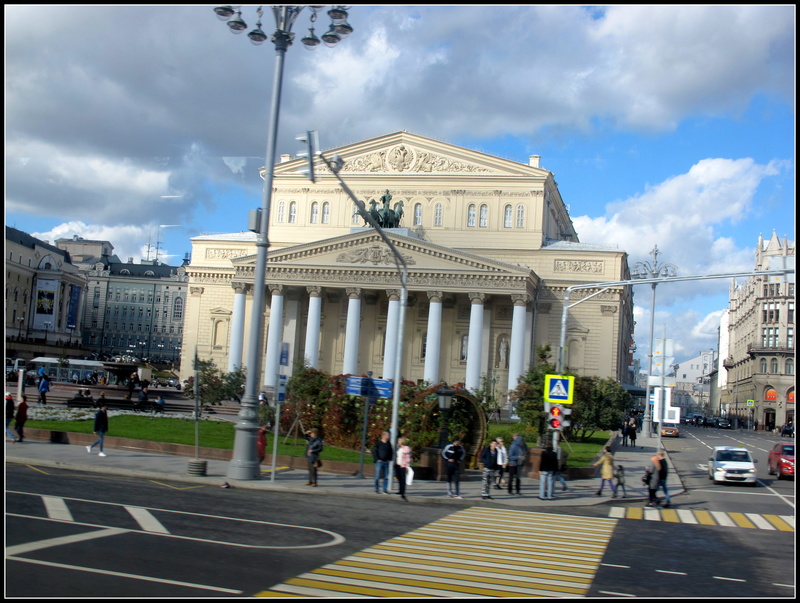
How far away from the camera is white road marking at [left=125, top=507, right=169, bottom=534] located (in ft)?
45.8

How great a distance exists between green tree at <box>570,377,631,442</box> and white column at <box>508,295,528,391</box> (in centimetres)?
913

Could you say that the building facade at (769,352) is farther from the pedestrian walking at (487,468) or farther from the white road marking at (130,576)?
the white road marking at (130,576)

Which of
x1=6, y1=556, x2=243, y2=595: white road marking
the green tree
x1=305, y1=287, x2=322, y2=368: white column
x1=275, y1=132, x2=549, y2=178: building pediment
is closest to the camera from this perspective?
x1=6, y1=556, x2=243, y2=595: white road marking

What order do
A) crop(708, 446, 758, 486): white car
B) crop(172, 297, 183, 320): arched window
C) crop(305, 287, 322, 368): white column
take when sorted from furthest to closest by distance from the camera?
1. crop(172, 297, 183, 320): arched window
2. crop(305, 287, 322, 368): white column
3. crop(708, 446, 758, 486): white car

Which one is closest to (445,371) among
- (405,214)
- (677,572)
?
(405,214)

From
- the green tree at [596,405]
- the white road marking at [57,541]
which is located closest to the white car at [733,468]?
the green tree at [596,405]

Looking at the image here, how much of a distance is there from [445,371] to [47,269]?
57.5 m

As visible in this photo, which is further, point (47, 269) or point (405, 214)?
point (47, 269)

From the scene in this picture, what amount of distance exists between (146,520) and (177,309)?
114339 millimetres

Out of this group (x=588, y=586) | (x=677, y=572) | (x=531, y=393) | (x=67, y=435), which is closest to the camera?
(x=588, y=586)

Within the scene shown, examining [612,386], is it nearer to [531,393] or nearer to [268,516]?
A: [531,393]

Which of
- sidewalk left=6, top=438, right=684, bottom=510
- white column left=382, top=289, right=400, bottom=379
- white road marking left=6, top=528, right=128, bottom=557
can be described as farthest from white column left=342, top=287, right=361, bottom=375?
white road marking left=6, top=528, right=128, bottom=557

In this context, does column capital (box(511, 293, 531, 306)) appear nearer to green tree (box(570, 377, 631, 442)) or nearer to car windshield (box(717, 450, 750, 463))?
green tree (box(570, 377, 631, 442))

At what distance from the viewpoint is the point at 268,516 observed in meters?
17.0
